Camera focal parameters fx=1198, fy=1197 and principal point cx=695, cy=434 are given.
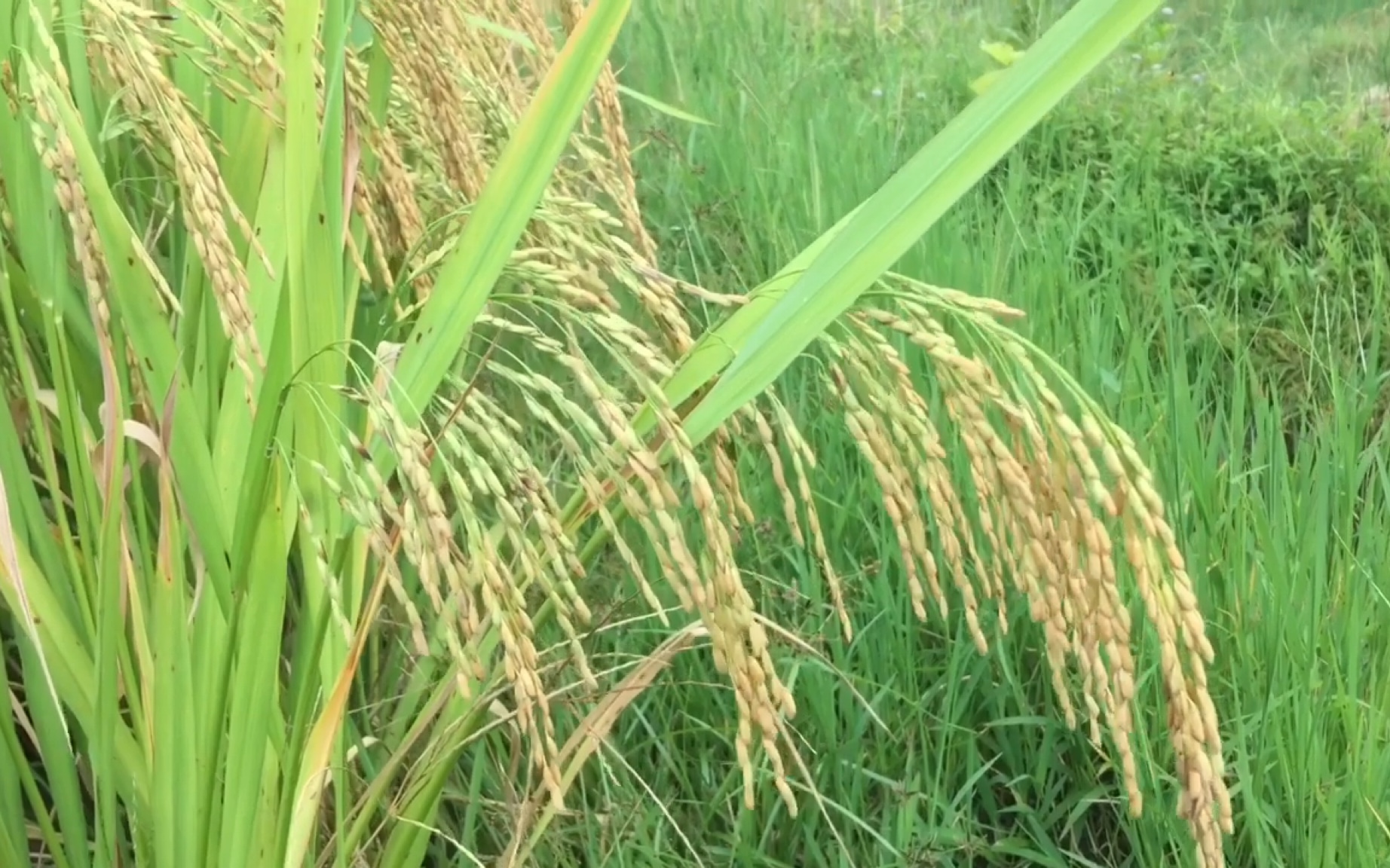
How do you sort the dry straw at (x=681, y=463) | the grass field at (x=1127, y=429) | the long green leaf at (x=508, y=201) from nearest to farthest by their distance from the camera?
the dry straw at (x=681, y=463) → the long green leaf at (x=508, y=201) → the grass field at (x=1127, y=429)

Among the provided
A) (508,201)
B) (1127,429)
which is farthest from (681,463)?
(1127,429)

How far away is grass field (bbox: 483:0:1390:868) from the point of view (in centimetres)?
116

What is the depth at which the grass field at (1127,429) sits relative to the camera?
116 centimetres

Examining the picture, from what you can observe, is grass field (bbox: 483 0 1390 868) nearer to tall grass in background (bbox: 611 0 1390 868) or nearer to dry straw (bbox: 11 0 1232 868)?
tall grass in background (bbox: 611 0 1390 868)

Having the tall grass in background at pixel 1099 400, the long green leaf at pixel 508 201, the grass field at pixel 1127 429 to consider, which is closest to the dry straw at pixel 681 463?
the long green leaf at pixel 508 201

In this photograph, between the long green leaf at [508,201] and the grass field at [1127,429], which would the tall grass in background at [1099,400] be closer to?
the grass field at [1127,429]

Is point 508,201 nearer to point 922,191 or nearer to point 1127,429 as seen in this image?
point 922,191

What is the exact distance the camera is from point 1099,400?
1512mm

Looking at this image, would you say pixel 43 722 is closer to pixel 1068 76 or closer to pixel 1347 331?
pixel 1068 76

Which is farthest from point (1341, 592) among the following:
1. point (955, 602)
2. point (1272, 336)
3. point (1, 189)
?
point (1, 189)

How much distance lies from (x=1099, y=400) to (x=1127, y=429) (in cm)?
6

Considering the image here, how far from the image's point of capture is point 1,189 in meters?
0.90

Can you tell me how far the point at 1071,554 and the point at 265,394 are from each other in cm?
48

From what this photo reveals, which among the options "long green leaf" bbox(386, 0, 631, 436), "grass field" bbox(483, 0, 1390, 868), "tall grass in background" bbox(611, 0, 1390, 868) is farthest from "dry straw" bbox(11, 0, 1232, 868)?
"tall grass in background" bbox(611, 0, 1390, 868)
